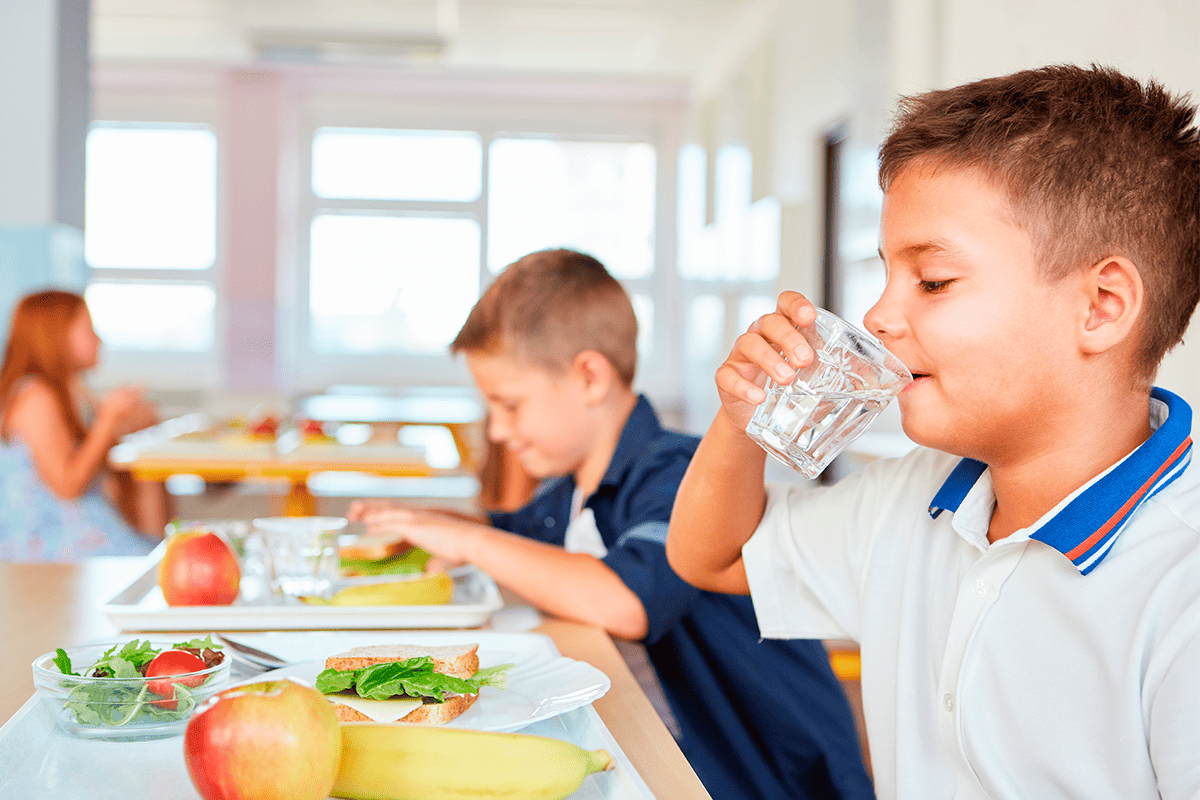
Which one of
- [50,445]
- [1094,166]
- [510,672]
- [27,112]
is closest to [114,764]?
[510,672]

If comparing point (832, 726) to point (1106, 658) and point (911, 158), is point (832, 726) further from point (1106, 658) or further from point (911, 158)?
point (911, 158)

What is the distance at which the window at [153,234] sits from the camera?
6.38 m

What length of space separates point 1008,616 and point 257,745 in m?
0.52

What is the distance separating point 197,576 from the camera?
3.24 ft

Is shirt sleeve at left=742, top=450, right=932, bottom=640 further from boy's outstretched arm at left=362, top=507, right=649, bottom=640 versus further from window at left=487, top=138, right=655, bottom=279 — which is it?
window at left=487, top=138, right=655, bottom=279

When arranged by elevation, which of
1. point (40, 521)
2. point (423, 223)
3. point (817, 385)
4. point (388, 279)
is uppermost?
point (423, 223)

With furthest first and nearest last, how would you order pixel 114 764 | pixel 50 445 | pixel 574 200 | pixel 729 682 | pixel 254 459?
pixel 574 200 → pixel 50 445 → pixel 254 459 → pixel 729 682 → pixel 114 764

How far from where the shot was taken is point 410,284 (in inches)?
262

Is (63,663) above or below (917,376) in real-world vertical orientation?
below

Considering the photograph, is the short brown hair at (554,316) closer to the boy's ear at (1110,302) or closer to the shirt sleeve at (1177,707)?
the boy's ear at (1110,302)

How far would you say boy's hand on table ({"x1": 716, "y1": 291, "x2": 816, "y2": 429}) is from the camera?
2.33 feet

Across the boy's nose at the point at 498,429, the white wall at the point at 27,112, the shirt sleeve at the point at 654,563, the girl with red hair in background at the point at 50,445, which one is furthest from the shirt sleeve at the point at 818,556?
the white wall at the point at 27,112

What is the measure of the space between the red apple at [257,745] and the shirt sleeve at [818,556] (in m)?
0.51

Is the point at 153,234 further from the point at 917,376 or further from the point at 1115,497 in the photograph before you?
the point at 1115,497
